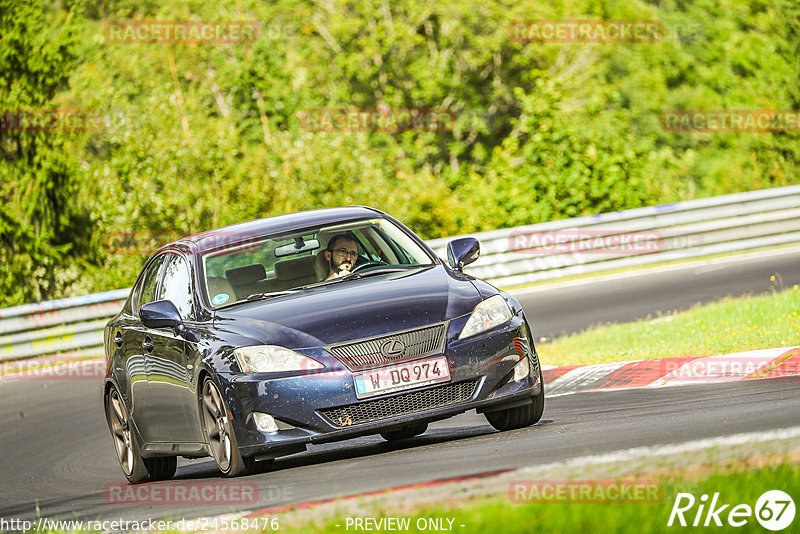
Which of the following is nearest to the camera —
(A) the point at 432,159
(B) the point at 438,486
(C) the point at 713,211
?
(B) the point at 438,486

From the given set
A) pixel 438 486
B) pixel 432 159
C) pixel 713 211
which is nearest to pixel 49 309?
pixel 713 211

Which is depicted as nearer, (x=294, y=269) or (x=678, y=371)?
(x=294, y=269)

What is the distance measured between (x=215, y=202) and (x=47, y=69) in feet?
15.7

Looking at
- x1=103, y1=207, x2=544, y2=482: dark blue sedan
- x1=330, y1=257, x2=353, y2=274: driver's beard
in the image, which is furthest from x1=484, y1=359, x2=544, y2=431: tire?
x1=330, y1=257, x2=353, y2=274: driver's beard

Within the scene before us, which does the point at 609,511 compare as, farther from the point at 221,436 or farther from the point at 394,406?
the point at 221,436

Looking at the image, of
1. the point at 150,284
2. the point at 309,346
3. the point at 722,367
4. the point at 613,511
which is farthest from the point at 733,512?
the point at 150,284

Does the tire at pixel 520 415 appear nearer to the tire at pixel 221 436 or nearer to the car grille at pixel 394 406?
the car grille at pixel 394 406

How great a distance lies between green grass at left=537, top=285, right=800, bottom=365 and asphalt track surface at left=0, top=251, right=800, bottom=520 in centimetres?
131

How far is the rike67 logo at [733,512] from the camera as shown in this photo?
13.8 feet

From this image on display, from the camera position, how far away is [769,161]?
2945 centimetres

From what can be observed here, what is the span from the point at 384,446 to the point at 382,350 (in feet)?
5.45

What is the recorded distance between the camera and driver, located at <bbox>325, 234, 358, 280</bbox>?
8578 mm

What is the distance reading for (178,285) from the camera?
8.64m

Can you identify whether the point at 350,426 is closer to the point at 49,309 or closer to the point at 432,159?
the point at 49,309
